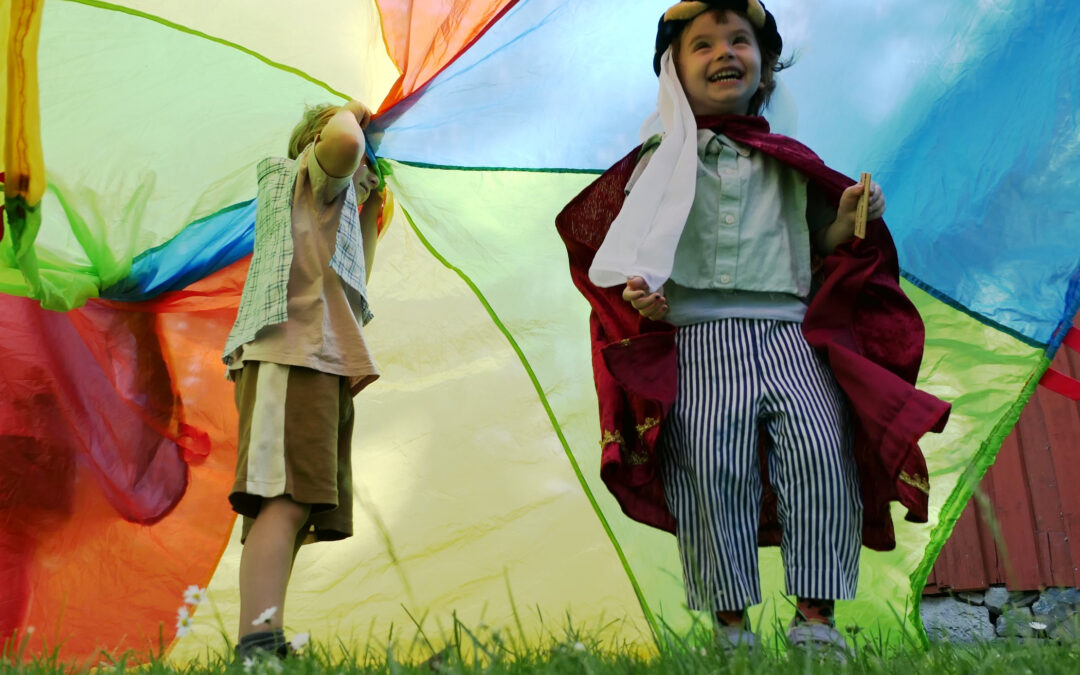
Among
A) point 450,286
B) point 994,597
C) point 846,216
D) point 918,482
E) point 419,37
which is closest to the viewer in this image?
point 918,482

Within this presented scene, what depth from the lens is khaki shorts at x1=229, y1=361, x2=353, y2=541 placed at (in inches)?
59.9

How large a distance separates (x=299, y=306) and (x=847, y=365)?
0.82 m

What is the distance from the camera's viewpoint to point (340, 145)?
1628 mm

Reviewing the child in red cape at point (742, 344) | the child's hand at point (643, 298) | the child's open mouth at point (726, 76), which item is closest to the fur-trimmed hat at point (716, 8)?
the child in red cape at point (742, 344)

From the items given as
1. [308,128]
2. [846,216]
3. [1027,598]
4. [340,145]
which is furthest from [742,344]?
[1027,598]

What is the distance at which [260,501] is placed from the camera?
5.08 ft

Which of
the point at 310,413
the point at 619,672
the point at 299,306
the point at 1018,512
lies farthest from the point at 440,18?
the point at 1018,512

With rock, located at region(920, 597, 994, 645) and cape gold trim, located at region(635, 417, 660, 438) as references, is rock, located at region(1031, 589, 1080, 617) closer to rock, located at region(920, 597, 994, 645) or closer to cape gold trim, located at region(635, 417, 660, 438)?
rock, located at region(920, 597, 994, 645)

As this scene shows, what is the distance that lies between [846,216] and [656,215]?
287 mm

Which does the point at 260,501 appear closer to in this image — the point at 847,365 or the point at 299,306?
the point at 299,306

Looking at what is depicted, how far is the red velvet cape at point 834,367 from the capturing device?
148 centimetres

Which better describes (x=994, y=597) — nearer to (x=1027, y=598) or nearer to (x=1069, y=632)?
(x=1027, y=598)

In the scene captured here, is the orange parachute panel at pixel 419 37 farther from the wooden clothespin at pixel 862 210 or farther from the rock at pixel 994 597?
the rock at pixel 994 597

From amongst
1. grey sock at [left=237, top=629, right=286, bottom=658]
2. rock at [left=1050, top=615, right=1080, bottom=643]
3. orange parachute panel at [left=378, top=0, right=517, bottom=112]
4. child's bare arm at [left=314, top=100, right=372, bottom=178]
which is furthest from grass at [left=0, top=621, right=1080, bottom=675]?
orange parachute panel at [left=378, top=0, right=517, bottom=112]
